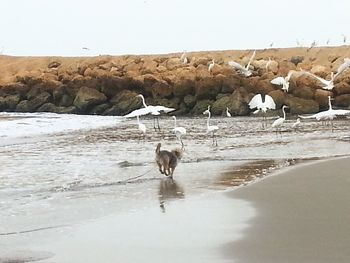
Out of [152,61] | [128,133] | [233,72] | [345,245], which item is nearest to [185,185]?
[345,245]

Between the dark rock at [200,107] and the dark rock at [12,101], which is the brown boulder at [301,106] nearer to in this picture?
the dark rock at [200,107]

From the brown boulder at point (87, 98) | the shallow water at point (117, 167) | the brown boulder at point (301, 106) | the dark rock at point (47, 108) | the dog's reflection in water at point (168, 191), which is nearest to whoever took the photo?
the shallow water at point (117, 167)

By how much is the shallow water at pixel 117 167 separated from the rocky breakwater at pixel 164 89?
8.74 m

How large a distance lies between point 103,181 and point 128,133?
33.9 ft

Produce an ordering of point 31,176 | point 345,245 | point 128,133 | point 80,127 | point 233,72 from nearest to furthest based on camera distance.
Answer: point 345,245, point 31,176, point 128,133, point 80,127, point 233,72

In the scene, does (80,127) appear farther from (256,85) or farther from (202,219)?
(202,219)

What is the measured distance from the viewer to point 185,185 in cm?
973

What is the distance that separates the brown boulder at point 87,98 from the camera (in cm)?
3328

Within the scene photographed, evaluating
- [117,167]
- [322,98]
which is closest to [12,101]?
[322,98]

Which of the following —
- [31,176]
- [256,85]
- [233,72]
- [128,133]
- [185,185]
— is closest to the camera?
[185,185]

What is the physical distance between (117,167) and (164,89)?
69.0ft

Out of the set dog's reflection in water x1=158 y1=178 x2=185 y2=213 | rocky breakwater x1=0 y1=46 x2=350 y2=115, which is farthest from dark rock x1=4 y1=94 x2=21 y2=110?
dog's reflection in water x1=158 y1=178 x2=185 y2=213

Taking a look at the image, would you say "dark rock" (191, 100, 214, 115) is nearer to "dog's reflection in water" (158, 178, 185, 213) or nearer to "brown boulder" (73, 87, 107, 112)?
"brown boulder" (73, 87, 107, 112)

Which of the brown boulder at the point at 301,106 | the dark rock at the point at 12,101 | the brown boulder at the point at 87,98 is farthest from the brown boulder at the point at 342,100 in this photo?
the dark rock at the point at 12,101
